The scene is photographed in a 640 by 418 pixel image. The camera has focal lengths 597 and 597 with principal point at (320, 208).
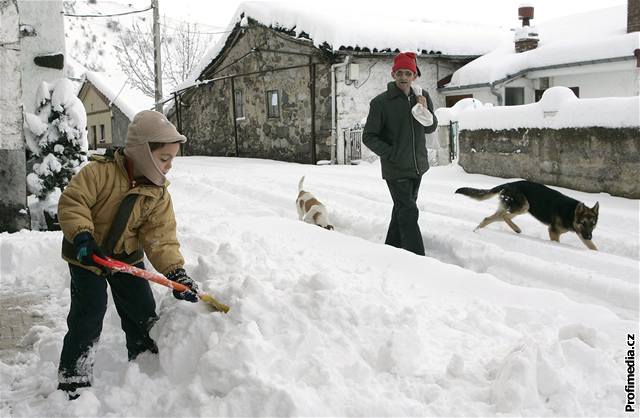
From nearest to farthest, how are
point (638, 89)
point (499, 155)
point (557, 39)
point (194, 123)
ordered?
point (499, 155), point (638, 89), point (557, 39), point (194, 123)

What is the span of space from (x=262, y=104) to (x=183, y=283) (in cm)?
1726

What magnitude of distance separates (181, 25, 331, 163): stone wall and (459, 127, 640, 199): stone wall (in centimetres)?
717

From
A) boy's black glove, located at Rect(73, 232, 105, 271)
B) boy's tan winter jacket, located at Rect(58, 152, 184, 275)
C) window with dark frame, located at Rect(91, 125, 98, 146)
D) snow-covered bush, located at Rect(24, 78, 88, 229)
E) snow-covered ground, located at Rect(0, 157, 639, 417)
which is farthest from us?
window with dark frame, located at Rect(91, 125, 98, 146)

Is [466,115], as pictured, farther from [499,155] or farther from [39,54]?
[39,54]

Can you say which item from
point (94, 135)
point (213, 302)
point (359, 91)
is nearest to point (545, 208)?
point (213, 302)

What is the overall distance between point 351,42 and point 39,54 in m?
10.1

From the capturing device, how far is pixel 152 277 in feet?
9.43

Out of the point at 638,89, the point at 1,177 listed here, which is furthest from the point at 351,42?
the point at 1,177

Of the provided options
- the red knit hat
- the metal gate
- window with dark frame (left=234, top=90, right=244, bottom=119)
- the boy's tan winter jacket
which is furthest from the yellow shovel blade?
window with dark frame (left=234, top=90, right=244, bottom=119)

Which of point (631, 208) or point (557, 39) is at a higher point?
point (557, 39)

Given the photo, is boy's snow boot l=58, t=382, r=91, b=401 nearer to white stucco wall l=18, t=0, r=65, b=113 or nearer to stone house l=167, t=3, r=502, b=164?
white stucco wall l=18, t=0, r=65, b=113

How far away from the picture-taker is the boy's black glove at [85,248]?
2.64m

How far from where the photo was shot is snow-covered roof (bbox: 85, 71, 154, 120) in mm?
28109

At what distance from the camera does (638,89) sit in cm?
1484
